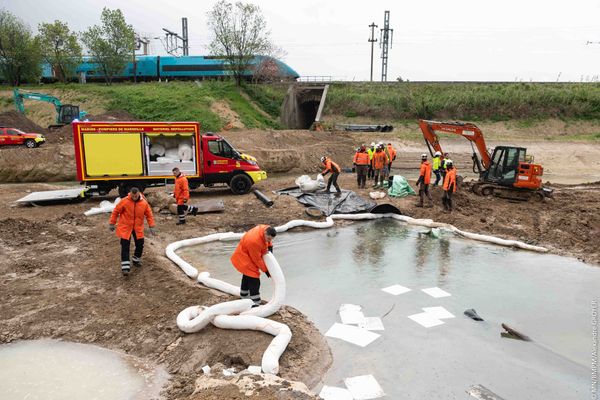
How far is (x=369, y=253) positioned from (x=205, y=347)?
580cm

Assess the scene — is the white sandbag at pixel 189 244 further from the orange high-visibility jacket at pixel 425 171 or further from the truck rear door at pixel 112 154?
the orange high-visibility jacket at pixel 425 171

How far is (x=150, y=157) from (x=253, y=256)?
9.82 metres

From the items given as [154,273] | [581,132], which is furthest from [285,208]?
[581,132]

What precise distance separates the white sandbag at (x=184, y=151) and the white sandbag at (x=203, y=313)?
9.66 meters

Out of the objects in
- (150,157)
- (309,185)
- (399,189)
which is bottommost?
(399,189)

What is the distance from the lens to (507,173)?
50.4 ft

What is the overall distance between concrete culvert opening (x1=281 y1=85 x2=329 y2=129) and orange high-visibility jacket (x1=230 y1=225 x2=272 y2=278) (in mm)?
30807

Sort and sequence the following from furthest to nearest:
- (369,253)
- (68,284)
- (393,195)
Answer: (393,195) → (369,253) → (68,284)

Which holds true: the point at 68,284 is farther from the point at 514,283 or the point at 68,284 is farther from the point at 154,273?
the point at 514,283

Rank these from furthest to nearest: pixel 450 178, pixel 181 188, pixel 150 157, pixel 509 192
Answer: pixel 509 192 < pixel 150 157 < pixel 450 178 < pixel 181 188

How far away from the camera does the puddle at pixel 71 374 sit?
16.4 ft

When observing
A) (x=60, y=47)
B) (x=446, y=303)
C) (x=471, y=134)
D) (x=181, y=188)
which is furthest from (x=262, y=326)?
(x=60, y=47)

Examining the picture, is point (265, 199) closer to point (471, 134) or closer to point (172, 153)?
point (172, 153)

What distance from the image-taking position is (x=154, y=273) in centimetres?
809
